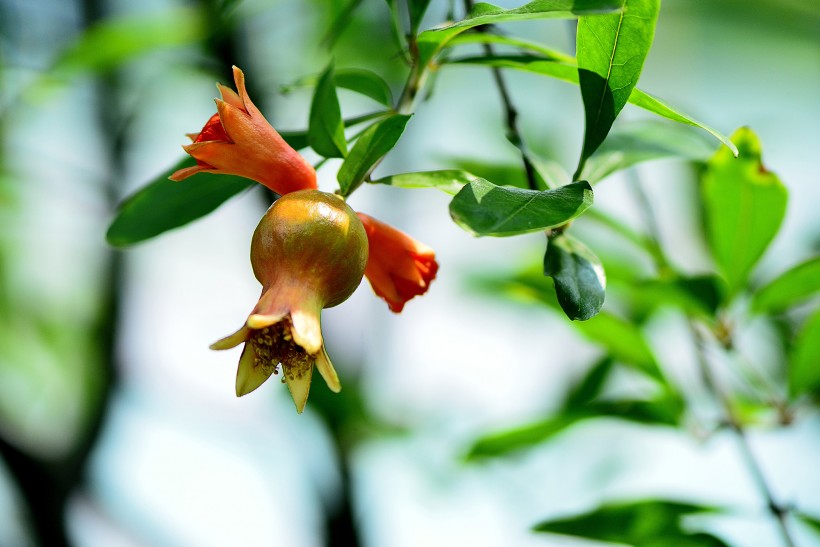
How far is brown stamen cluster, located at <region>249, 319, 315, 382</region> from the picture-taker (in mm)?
569

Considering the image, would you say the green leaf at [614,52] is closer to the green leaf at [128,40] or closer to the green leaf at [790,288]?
the green leaf at [790,288]

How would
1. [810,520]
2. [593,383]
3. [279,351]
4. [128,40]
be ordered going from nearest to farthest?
[279,351] < [810,520] < [593,383] < [128,40]

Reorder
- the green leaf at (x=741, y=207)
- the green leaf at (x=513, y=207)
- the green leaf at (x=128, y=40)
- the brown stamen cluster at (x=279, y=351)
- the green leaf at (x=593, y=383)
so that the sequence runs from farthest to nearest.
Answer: the green leaf at (x=128, y=40) < the green leaf at (x=593, y=383) < the green leaf at (x=741, y=207) < the brown stamen cluster at (x=279, y=351) < the green leaf at (x=513, y=207)

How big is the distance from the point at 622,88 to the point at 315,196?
0.74 ft

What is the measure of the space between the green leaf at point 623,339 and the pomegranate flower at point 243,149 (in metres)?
0.54

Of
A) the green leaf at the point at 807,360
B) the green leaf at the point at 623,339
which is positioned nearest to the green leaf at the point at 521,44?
the green leaf at the point at 623,339

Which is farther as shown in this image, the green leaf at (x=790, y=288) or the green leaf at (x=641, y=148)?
the green leaf at (x=790, y=288)

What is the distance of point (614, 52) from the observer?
550 mm

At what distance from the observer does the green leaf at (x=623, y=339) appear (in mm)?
1007

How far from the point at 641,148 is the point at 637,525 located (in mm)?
451

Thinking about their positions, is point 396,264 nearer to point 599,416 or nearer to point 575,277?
point 575,277

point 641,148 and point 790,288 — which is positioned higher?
point 641,148

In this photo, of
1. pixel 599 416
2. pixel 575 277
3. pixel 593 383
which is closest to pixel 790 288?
pixel 599 416

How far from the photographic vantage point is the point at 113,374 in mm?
1746
